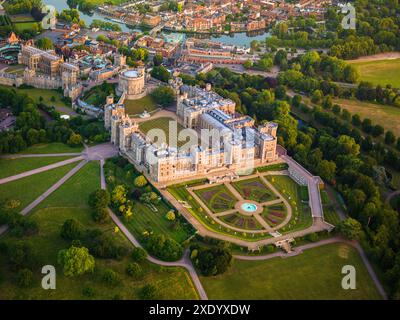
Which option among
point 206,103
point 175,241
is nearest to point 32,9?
point 206,103

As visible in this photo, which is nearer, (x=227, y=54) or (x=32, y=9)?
(x=227, y=54)

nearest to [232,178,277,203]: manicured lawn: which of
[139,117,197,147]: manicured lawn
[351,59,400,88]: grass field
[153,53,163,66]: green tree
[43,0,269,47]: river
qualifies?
[139,117,197,147]: manicured lawn

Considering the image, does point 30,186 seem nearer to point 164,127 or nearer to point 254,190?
point 164,127

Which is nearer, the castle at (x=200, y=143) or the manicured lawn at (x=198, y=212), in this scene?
the manicured lawn at (x=198, y=212)

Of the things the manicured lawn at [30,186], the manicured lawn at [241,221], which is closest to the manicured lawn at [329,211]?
the manicured lawn at [241,221]

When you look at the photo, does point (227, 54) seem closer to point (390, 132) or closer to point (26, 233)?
point (390, 132)

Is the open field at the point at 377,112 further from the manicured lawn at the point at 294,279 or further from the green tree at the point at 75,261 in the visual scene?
the green tree at the point at 75,261

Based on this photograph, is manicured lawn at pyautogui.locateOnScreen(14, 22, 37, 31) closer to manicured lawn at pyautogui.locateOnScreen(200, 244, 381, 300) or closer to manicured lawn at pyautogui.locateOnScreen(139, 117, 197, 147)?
manicured lawn at pyautogui.locateOnScreen(139, 117, 197, 147)
